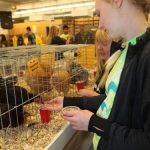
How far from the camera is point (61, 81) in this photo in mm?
1180

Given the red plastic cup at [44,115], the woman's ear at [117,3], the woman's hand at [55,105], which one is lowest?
the red plastic cup at [44,115]

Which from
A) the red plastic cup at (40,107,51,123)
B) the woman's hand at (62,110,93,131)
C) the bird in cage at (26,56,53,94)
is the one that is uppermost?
the bird in cage at (26,56,53,94)

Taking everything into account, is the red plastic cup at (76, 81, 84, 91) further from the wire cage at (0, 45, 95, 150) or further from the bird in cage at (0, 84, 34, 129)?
the bird in cage at (0, 84, 34, 129)

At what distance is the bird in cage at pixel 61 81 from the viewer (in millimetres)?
1158

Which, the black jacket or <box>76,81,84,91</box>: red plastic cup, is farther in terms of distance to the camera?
<box>76,81,84,91</box>: red plastic cup

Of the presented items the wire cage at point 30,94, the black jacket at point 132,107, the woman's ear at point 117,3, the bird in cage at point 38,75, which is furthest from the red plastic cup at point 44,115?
the woman's ear at point 117,3

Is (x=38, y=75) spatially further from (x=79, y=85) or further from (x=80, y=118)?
(x=80, y=118)

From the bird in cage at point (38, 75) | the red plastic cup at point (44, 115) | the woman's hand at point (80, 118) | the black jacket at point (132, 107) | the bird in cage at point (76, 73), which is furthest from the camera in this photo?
the bird in cage at point (76, 73)

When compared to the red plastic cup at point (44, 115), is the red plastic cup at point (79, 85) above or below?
above

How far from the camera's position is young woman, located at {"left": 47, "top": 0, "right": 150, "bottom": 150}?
0.56m

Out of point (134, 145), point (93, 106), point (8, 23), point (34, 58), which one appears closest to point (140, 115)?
point (134, 145)

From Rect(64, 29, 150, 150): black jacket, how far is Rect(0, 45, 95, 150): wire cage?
1.01 ft

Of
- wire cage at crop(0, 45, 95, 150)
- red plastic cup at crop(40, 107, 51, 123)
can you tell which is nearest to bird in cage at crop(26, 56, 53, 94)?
wire cage at crop(0, 45, 95, 150)

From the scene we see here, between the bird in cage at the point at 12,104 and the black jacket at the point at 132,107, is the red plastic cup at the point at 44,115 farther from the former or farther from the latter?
the black jacket at the point at 132,107
